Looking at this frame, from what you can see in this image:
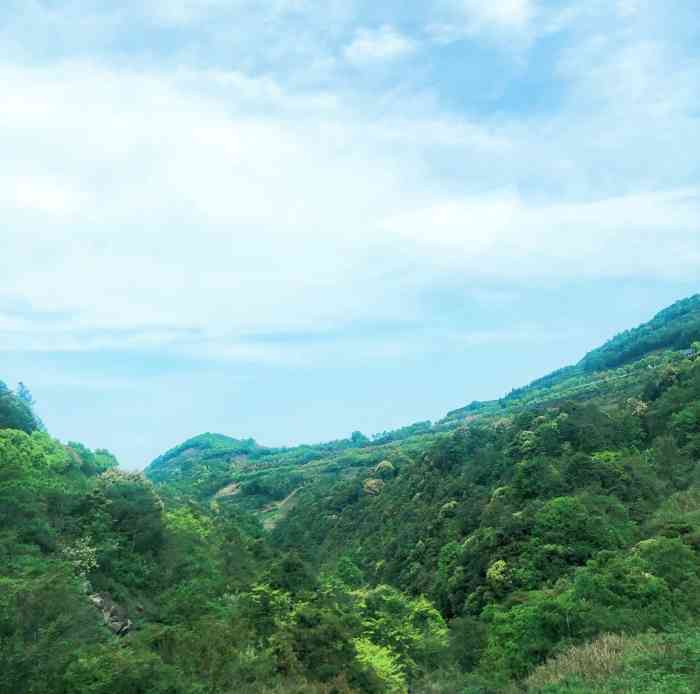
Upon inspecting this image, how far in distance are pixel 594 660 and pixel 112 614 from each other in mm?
16536

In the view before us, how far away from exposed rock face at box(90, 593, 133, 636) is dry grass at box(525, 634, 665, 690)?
1396 centimetres

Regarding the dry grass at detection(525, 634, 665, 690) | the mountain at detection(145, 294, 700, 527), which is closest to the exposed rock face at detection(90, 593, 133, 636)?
the dry grass at detection(525, 634, 665, 690)

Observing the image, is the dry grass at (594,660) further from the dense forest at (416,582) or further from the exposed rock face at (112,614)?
the exposed rock face at (112,614)

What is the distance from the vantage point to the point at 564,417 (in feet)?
163

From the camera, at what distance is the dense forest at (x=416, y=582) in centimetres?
1627

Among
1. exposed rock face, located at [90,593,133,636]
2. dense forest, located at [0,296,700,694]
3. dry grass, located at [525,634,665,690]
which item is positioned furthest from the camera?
exposed rock face, located at [90,593,133,636]

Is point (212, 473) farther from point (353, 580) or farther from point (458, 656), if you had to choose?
point (458, 656)

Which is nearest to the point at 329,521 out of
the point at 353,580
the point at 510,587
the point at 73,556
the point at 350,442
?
the point at 353,580

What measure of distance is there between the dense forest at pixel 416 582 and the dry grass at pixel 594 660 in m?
0.09

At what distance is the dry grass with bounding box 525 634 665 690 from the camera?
17.7 metres

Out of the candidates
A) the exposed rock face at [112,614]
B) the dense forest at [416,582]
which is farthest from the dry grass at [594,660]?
the exposed rock face at [112,614]

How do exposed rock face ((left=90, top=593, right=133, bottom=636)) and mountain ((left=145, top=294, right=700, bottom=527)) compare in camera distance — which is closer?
exposed rock face ((left=90, top=593, right=133, bottom=636))

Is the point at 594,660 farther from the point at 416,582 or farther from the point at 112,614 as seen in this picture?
the point at 416,582

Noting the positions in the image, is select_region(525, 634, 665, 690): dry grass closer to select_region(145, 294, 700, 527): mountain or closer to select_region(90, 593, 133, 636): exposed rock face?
select_region(90, 593, 133, 636): exposed rock face
